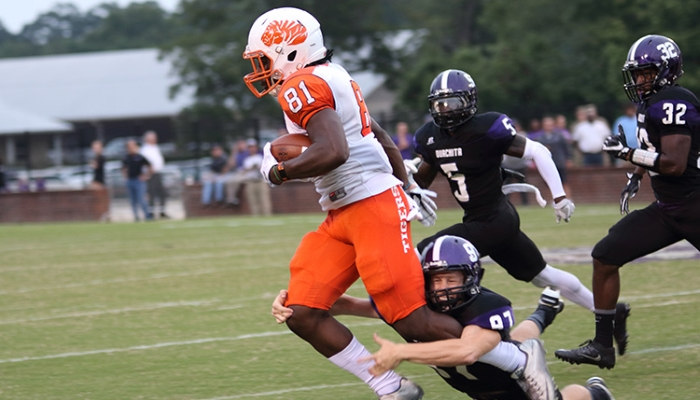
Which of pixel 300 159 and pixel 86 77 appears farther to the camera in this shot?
pixel 86 77

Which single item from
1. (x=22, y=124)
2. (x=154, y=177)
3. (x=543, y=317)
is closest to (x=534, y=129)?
(x=154, y=177)

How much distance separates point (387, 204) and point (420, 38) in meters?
40.0

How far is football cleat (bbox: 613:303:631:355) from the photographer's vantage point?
6008 mm

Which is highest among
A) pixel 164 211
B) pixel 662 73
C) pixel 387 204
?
pixel 662 73

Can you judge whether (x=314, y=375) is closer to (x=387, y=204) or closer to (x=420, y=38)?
(x=387, y=204)

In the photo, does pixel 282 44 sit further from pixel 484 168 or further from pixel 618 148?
pixel 618 148

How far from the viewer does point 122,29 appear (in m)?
80.1

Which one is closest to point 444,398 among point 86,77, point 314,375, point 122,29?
point 314,375

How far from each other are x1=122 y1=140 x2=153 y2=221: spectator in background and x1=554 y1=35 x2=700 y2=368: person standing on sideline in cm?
1485

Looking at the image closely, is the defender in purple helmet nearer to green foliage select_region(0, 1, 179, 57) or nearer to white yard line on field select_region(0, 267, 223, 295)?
white yard line on field select_region(0, 267, 223, 295)

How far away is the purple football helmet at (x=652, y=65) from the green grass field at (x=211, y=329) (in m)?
1.47

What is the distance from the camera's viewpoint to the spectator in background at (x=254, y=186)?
20.4 metres

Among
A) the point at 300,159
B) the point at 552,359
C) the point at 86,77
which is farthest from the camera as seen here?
the point at 86,77

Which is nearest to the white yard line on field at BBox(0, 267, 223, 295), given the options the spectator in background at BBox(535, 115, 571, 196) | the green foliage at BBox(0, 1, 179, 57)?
the spectator in background at BBox(535, 115, 571, 196)
